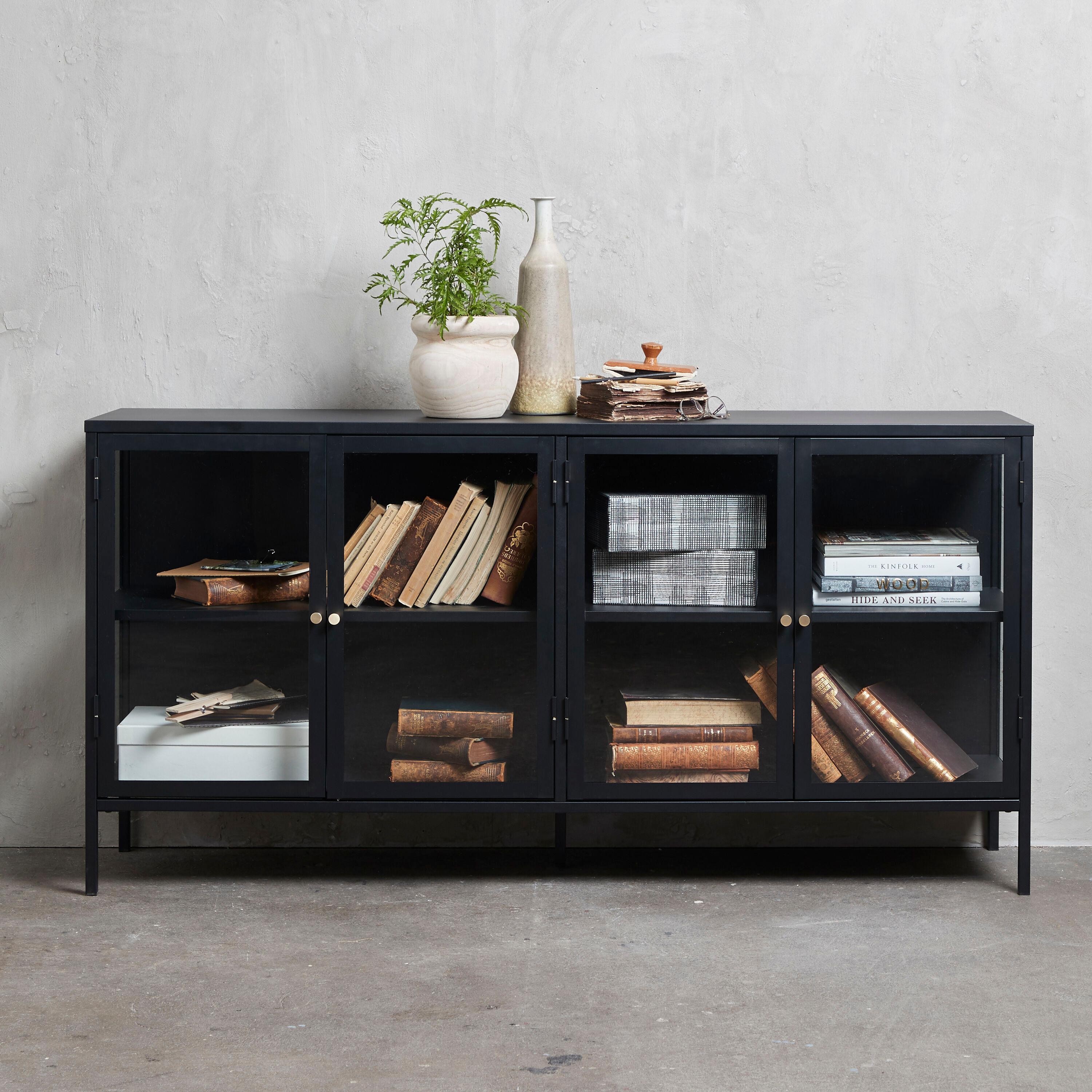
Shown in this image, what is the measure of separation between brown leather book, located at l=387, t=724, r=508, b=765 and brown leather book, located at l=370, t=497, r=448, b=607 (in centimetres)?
28

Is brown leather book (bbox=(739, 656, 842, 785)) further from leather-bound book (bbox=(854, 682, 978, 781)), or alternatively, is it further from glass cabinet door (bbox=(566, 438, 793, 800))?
leather-bound book (bbox=(854, 682, 978, 781))

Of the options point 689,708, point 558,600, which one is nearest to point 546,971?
point 689,708

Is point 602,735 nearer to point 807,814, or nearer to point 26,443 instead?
point 807,814

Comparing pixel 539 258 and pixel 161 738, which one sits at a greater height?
pixel 539 258

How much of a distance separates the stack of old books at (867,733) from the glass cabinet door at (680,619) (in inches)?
2.0

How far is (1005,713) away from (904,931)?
1.69ft

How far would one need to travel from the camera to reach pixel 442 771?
100 inches

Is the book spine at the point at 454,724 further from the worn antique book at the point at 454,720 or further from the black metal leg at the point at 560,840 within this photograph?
the black metal leg at the point at 560,840

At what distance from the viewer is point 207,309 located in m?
2.84

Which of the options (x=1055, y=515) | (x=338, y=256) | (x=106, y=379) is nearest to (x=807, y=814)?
(x=1055, y=515)

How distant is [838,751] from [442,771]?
85 centimetres

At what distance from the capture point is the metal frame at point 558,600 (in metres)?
2.47

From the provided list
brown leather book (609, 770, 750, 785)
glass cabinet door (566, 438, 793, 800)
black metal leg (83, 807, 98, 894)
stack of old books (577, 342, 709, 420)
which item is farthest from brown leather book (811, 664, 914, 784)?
black metal leg (83, 807, 98, 894)

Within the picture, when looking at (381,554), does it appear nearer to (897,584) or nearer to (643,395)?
(643,395)
